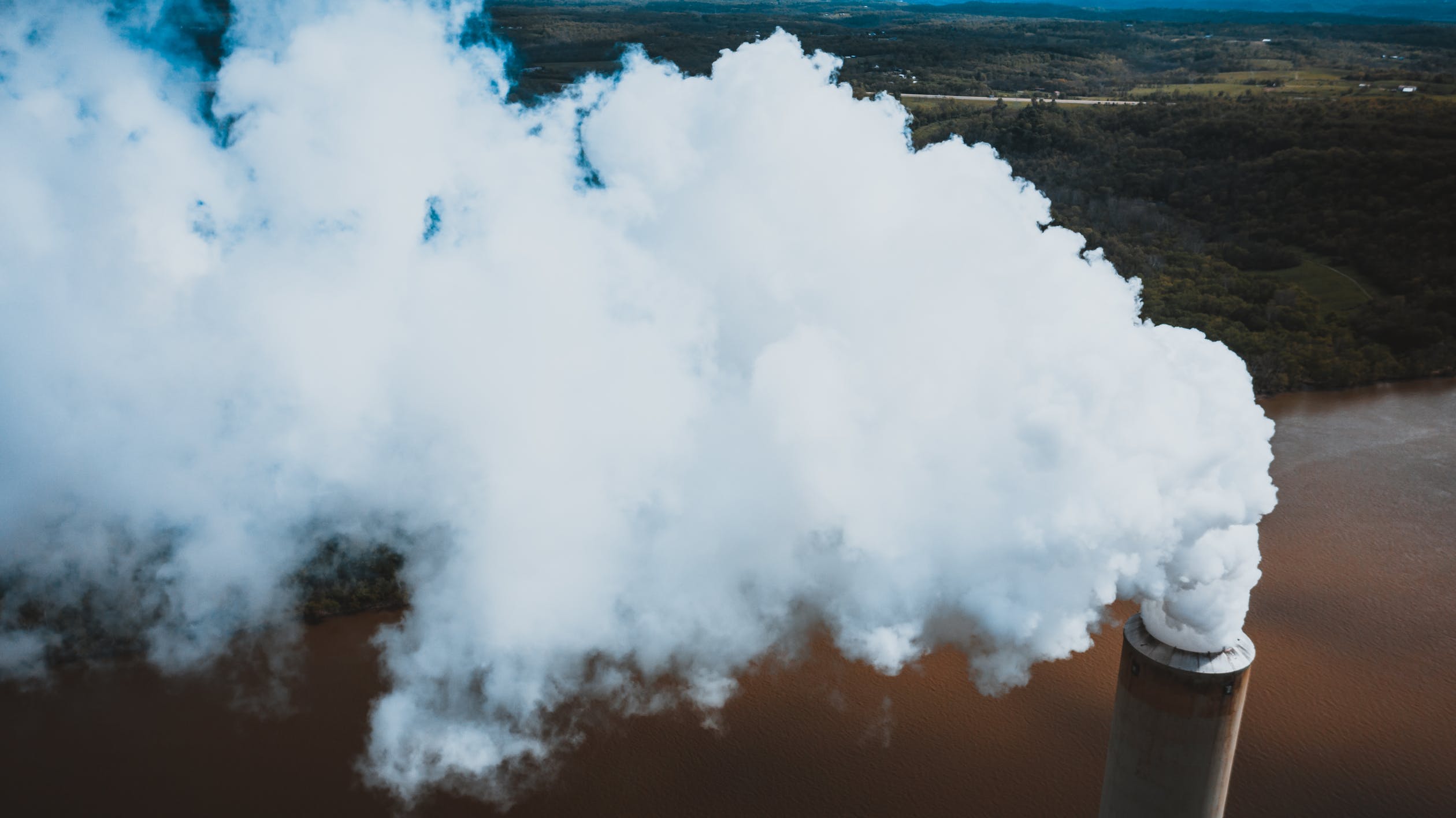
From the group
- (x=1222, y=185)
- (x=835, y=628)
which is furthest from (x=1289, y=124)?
(x=835, y=628)

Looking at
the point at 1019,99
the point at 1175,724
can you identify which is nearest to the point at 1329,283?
the point at 1019,99

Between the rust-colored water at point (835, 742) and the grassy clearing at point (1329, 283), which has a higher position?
the grassy clearing at point (1329, 283)

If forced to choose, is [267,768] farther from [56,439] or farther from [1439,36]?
[1439,36]

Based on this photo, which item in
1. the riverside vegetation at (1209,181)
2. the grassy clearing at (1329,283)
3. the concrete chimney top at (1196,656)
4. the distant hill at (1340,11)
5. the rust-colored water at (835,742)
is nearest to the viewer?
the concrete chimney top at (1196,656)

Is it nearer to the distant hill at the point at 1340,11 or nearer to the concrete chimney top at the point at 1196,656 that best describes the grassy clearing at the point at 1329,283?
the concrete chimney top at the point at 1196,656

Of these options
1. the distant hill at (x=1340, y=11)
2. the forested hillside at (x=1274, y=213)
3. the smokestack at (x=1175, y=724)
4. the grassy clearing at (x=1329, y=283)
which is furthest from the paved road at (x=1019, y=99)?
the distant hill at (x=1340, y=11)

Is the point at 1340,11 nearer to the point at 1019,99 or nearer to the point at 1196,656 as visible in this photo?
the point at 1019,99
